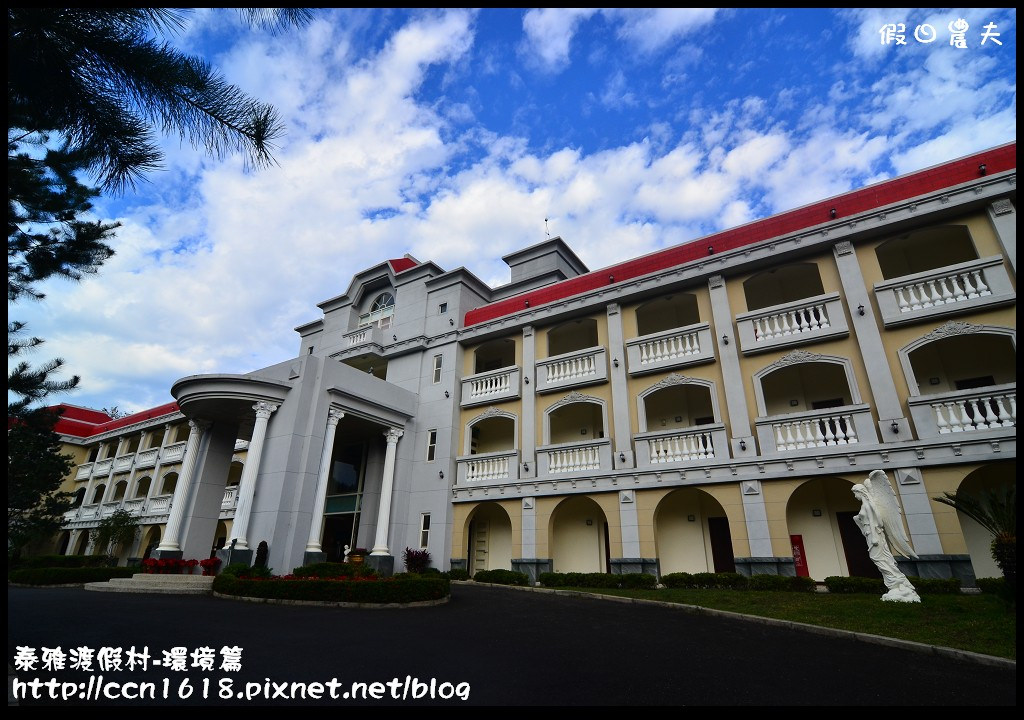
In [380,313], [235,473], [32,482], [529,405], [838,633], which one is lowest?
[838,633]

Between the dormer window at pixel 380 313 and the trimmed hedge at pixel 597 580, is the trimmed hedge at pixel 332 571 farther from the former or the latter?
the dormer window at pixel 380 313

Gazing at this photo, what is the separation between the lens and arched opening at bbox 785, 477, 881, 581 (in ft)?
50.7

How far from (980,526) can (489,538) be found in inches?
661

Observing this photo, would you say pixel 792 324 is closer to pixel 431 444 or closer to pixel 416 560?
pixel 431 444

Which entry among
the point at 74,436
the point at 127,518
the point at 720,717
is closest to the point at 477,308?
the point at 720,717

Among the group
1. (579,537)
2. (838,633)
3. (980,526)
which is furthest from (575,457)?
(980,526)

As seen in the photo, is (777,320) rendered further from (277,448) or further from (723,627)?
(277,448)

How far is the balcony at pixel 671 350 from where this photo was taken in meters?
17.9

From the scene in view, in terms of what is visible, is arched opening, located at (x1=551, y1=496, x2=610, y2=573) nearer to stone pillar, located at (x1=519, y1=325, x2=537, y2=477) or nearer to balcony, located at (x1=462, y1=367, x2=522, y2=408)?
stone pillar, located at (x1=519, y1=325, x2=537, y2=477)

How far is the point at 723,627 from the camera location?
9328mm

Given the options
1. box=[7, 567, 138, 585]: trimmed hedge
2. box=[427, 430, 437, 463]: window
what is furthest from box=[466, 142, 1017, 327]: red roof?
box=[7, 567, 138, 585]: trimmed hedge

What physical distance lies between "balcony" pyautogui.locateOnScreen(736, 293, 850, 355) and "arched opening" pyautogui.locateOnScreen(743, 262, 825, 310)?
1.44 meters

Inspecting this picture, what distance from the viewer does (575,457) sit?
19.0m

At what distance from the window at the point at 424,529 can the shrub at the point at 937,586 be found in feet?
53.2
